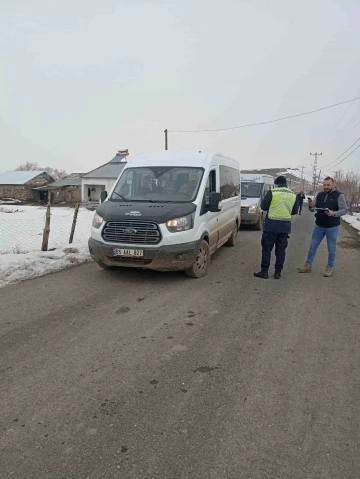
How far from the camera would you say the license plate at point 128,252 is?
5867 mm

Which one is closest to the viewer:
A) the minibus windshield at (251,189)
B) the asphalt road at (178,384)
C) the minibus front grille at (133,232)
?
the asphalt road at (178,384)

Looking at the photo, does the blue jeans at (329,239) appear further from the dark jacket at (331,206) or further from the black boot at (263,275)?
the black boot at (263,275)

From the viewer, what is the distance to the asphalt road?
227 cm

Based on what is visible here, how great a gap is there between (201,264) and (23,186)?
171ft

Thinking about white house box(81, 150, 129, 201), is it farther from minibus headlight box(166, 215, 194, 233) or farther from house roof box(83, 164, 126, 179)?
minibus headlight box(166, 215, 194, 233)

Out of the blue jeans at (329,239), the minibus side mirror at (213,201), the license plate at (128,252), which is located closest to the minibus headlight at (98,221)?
the license plate at (128,252)

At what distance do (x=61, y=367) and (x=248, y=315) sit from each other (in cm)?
245

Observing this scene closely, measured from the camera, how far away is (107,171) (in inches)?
1886

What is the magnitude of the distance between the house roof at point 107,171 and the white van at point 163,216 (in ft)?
129

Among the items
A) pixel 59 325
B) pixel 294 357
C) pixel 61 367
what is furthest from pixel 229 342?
pixel 59 325

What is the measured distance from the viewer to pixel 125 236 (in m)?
5.95

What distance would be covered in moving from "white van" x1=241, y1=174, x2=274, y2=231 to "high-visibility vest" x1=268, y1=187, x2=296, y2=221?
685 cm

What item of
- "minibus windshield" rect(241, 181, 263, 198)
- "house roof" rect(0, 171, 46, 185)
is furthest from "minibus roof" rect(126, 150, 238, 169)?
"house roof" rect(0, 171, 46, 185)

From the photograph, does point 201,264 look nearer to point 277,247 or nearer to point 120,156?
point 277,247
